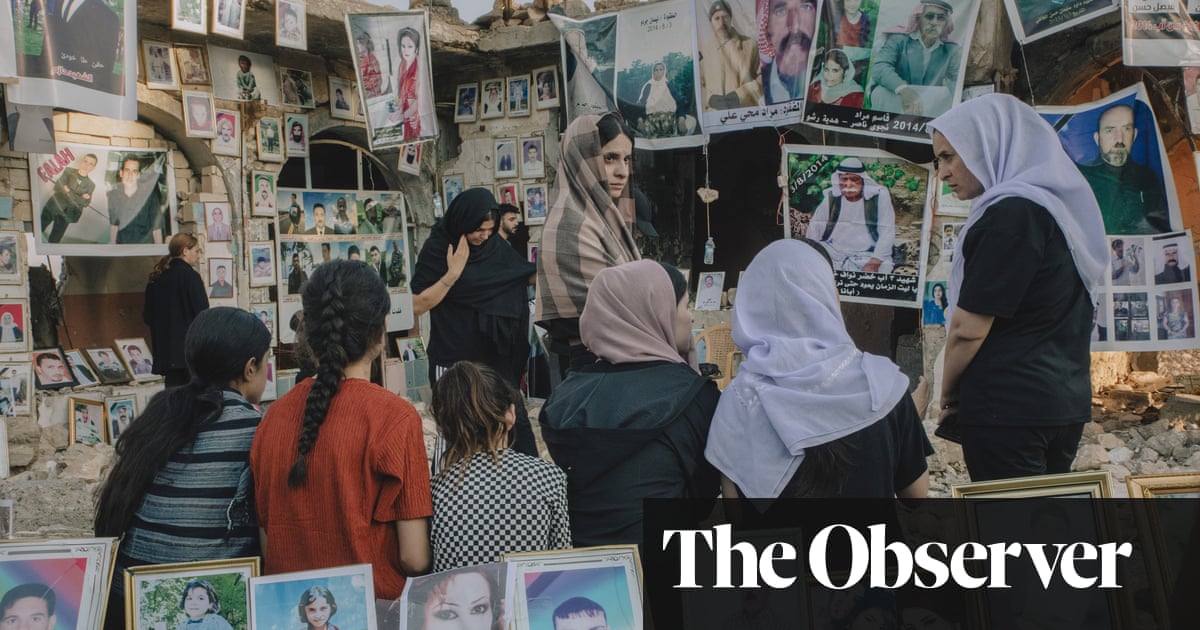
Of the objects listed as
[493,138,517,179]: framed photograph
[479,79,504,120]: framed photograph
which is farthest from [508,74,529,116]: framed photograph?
[493,138,517,179]: framed photograph

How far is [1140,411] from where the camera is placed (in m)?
7.78

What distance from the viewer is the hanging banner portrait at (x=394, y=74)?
755cm

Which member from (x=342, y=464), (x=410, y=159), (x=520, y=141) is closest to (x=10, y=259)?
(x=410, y=159)

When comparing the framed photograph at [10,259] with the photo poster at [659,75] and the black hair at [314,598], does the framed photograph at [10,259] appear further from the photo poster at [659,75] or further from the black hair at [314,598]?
the black hair at [314,598]

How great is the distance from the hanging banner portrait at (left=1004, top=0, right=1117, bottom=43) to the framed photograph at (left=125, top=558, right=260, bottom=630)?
19.5 feet

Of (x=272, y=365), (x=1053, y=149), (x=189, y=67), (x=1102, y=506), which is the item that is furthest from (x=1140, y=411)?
(x=189, y=67)

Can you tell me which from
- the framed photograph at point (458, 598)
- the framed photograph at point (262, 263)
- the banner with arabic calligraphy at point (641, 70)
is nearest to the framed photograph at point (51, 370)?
the framed photograph at point (262, 263)

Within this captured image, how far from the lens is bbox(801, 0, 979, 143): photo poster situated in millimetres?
6406

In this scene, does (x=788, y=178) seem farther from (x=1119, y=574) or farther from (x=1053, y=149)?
(x=1119, y=574)

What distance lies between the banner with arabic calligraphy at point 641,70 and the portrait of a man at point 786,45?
633mm

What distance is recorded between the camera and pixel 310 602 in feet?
6.43

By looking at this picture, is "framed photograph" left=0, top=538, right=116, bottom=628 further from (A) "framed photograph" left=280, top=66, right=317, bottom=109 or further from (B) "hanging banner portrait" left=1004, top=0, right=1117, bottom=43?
(A) "framed photograph" left=280, top=66, right=317, bottom=109

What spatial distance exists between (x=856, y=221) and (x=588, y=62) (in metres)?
2.67

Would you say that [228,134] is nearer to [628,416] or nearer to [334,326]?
[334,326]
